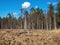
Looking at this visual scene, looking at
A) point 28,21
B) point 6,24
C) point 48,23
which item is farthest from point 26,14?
point 6,24

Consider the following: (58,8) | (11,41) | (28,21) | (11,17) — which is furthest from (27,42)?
(11,17)

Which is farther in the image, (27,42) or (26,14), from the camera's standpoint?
(26,14)

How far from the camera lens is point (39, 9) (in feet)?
297

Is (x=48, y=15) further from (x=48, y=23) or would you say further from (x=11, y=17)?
(x=11, y=17)

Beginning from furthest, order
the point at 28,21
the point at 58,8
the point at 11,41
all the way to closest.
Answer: the point at 28,21 → the point at 58,8 → the point at 11,41

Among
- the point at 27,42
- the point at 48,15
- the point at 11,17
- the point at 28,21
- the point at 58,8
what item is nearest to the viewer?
the point at 27,42

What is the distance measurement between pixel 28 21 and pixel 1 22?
71.4ft

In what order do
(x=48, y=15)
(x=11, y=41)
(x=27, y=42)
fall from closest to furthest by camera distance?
(x=11, y=41), (x=27, y=42), (x=48, y=15)

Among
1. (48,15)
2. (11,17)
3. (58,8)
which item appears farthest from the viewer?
(11,17)

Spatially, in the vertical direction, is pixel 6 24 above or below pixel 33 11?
below

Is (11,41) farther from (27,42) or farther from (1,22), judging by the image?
(1,22)

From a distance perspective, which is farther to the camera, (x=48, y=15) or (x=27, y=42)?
(x=48, y=15)

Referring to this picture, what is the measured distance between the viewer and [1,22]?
338ft

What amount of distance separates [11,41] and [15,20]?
93.6 m
